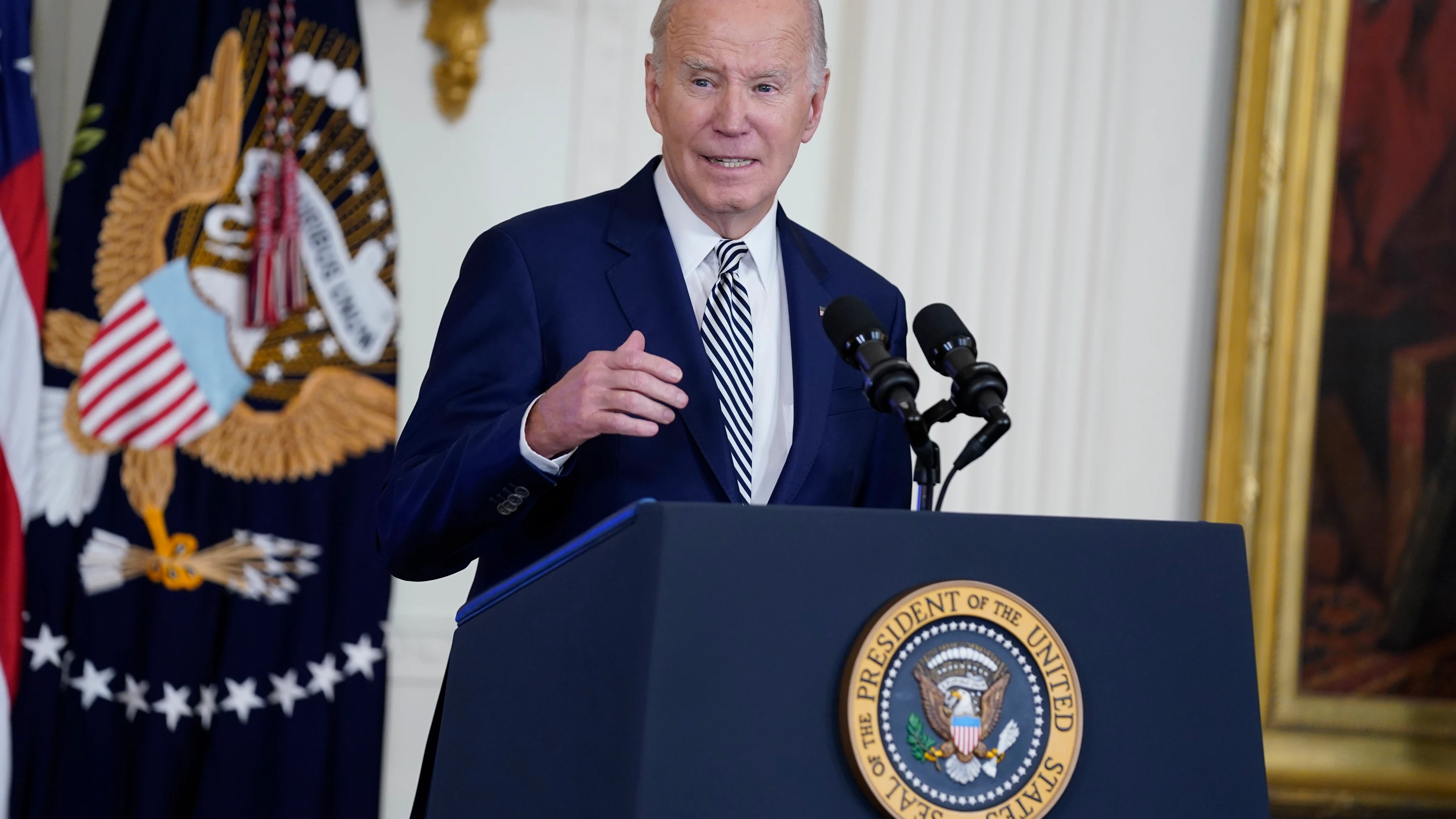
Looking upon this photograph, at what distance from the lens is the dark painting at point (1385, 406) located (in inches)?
156

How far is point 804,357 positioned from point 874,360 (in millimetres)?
572

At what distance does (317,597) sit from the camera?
11.0 ft

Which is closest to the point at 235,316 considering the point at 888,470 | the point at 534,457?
the point at 888,470

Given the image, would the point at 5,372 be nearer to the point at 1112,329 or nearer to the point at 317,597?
the point at 317,597

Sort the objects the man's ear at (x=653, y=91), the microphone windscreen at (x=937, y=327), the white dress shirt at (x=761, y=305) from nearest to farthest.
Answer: the microphone windscreen at (x=937, y=327)
the white dress shirt at (x=761, y=305)
the man's ear at (x=653, y=91)

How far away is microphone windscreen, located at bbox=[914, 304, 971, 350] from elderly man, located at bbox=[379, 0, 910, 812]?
0.37m

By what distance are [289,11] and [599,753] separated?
2641 mm

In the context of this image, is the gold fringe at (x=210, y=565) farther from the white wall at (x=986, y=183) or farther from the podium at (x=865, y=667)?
the podium at (x=865, y=667)

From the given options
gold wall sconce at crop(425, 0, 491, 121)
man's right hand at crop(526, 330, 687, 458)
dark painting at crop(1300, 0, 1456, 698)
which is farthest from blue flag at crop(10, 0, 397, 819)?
dark painting at crop(1300, 0, 1456, 698)

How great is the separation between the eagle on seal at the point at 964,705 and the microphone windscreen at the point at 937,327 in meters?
0.43

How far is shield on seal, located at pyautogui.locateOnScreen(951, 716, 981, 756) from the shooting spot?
3.75 ft

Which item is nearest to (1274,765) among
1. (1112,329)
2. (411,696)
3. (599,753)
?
(1112,329)

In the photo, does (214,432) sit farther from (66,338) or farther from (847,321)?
(847,321)

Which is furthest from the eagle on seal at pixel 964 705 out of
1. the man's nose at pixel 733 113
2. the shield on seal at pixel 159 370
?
the shield on seal at pixel 159 370
